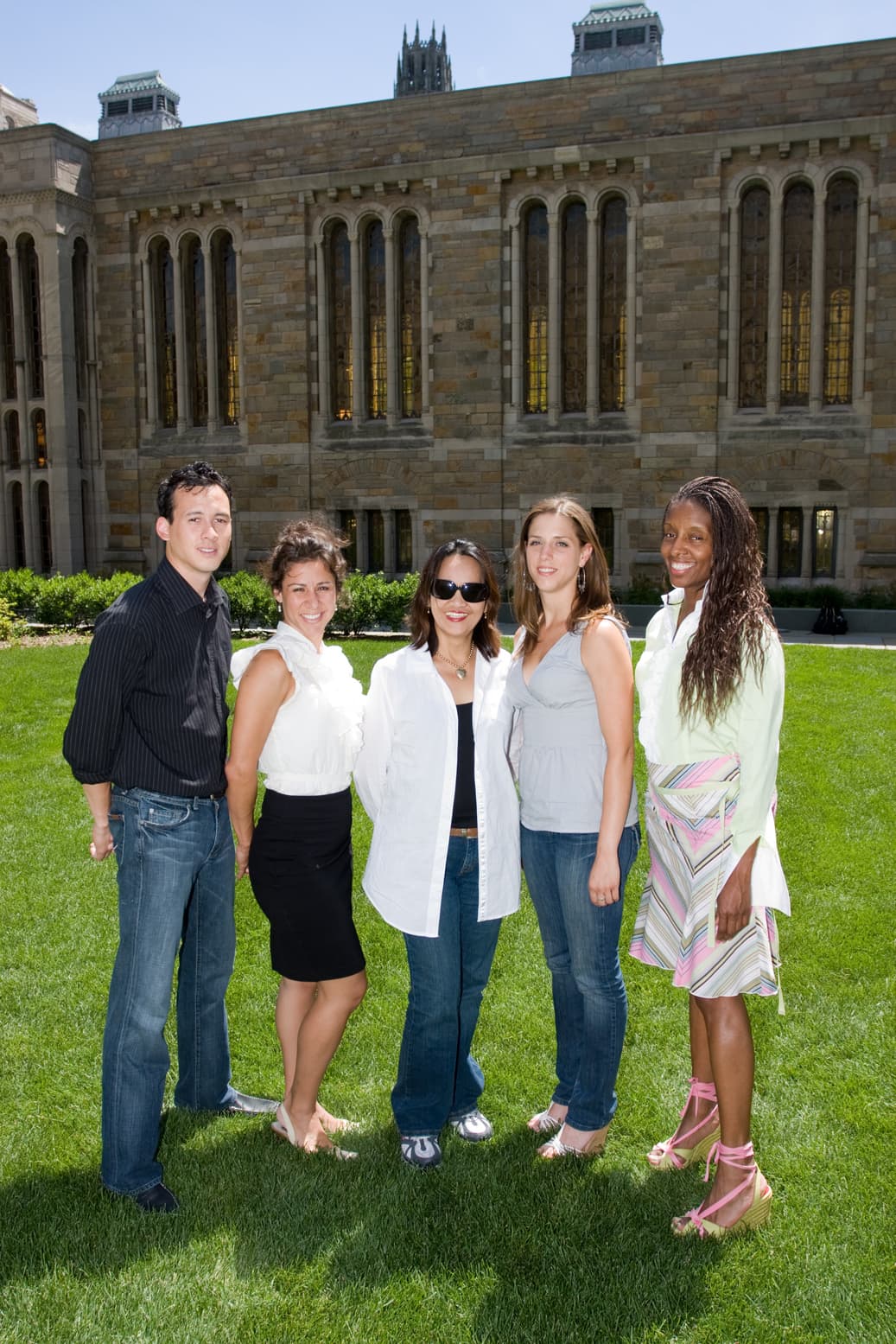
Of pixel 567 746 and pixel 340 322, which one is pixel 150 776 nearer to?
pixel 567 746

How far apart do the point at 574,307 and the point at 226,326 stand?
27.6ft

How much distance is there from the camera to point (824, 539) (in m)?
A: 22.2

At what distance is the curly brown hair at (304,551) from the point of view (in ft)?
13.4

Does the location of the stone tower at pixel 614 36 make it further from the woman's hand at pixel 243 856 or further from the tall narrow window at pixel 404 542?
the woman's hand at pixel 243 856

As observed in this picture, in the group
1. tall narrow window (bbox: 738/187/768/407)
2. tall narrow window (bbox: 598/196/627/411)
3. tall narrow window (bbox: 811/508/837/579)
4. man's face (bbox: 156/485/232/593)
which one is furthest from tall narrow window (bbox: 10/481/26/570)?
man's face (bbox: 156/485/232/593)

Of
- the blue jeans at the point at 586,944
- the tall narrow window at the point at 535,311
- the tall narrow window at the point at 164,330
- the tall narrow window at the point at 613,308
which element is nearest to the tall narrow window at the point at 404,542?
the tall narrow window at the point at 535,311

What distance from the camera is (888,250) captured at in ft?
68.5

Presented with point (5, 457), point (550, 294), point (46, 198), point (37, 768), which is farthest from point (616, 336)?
point (37, 768)

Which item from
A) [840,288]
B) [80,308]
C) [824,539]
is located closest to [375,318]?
[80,308]

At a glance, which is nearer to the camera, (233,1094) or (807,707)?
(233,1094)

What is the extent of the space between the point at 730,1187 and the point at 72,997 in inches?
135

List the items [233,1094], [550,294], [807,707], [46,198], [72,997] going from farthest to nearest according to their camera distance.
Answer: [46,198]
[550,294]
[807,707]
[72,997]
[233,1094]

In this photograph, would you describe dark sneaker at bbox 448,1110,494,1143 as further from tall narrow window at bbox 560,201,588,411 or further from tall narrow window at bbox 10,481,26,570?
tall narrow window at bbox 10,481,26,570

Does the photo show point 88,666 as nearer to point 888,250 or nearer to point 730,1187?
point 730,1187
